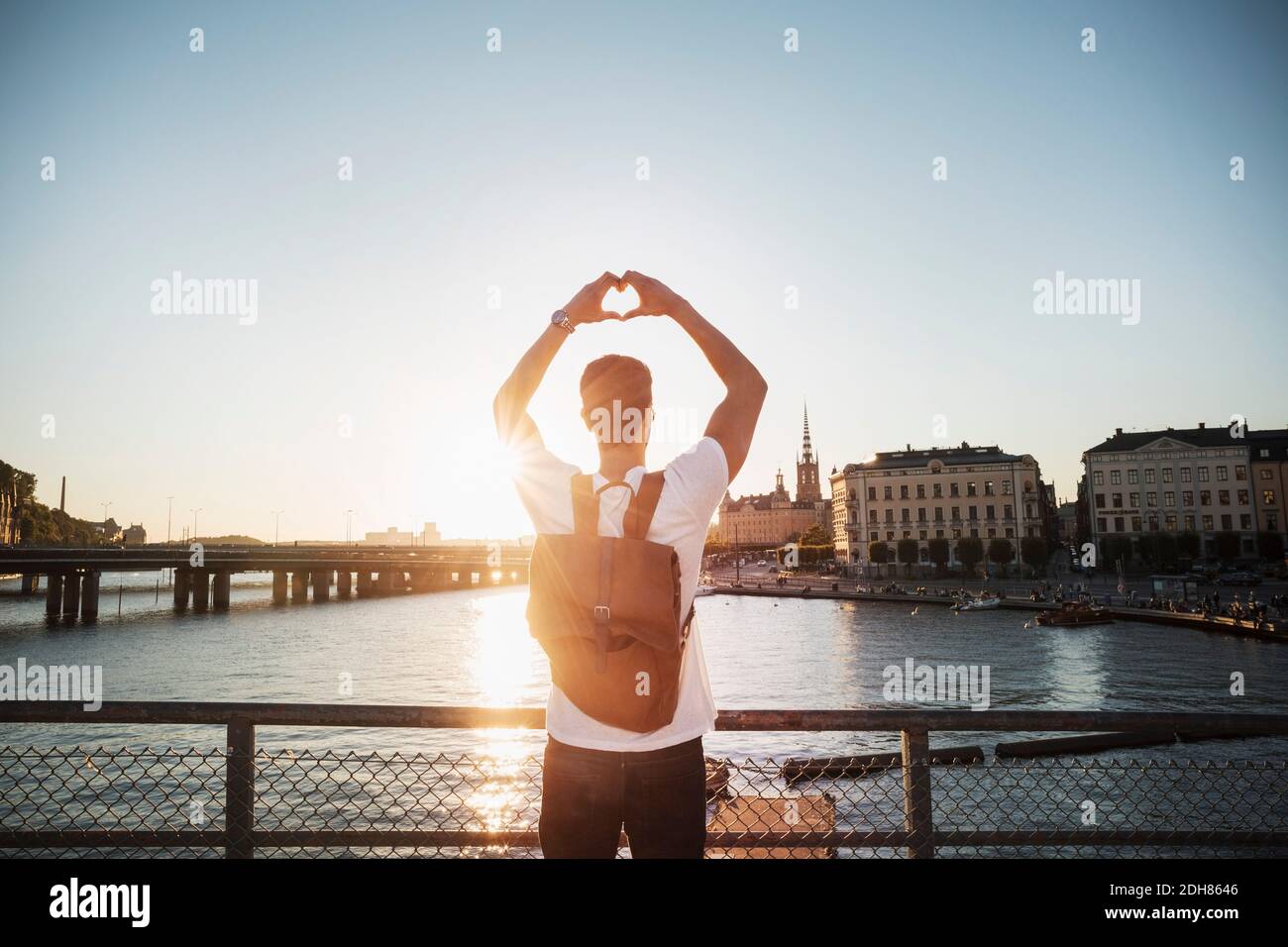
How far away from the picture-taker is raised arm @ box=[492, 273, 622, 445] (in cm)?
261

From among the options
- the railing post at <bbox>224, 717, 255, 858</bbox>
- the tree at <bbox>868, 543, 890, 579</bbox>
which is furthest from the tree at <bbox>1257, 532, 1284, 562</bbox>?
the railing post at <bbox>224, 717, 255, 858</bbox>

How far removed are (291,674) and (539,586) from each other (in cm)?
4782

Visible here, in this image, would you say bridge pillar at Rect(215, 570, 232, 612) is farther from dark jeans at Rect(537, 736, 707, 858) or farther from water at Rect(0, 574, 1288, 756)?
dark jeans at Rect(537, 736, 707, 858)

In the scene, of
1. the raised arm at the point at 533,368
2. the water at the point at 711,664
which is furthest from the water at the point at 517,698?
the raised arm at the point at 533,368

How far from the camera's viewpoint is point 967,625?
69.8 meters

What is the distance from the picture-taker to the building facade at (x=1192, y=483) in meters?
98.8

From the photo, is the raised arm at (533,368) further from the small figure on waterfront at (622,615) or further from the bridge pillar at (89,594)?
the bridge pillar at (89,594)

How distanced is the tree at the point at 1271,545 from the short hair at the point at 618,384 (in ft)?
390

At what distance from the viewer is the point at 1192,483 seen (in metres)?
102

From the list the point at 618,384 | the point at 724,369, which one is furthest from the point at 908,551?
the point at 618,384

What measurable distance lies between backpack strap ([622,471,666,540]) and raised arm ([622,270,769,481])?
11.1 inches
